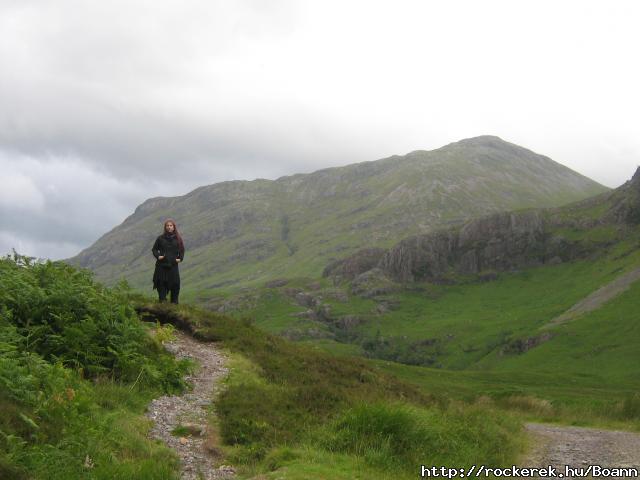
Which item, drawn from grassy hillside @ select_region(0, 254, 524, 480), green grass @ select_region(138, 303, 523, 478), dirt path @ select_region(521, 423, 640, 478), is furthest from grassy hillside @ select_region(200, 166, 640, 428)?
grassy hillside @ select_region(0, 254, 524, 480)

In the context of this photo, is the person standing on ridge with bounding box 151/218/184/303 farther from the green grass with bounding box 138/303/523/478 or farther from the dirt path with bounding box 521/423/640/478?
the dirt path with bounding box 521/423/640/478

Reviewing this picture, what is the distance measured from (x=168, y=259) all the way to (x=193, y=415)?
11.1 meters

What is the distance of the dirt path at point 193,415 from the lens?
12240 mm

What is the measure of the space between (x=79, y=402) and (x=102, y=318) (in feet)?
18.0

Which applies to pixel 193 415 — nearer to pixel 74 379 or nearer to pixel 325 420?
pixel 74 379

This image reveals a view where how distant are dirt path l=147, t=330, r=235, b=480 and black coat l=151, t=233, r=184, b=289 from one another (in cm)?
464

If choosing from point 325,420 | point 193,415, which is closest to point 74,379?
point 193,415

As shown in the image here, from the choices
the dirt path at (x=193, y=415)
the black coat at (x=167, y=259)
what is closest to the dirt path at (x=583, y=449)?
the dirt path at (x=193, y=415)

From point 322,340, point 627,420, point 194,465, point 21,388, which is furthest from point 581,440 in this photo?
point 322,340

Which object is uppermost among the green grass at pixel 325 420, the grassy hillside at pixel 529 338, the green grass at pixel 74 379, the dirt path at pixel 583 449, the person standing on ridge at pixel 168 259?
the person standing on ridge at pixel 168 259

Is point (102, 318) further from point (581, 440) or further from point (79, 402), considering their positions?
point (581, 440)

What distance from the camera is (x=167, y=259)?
25.3 meters

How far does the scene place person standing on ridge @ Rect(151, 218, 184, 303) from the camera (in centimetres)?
2531

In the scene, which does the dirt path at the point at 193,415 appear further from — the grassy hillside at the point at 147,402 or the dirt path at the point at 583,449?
the dirt path at the point at 583,449
